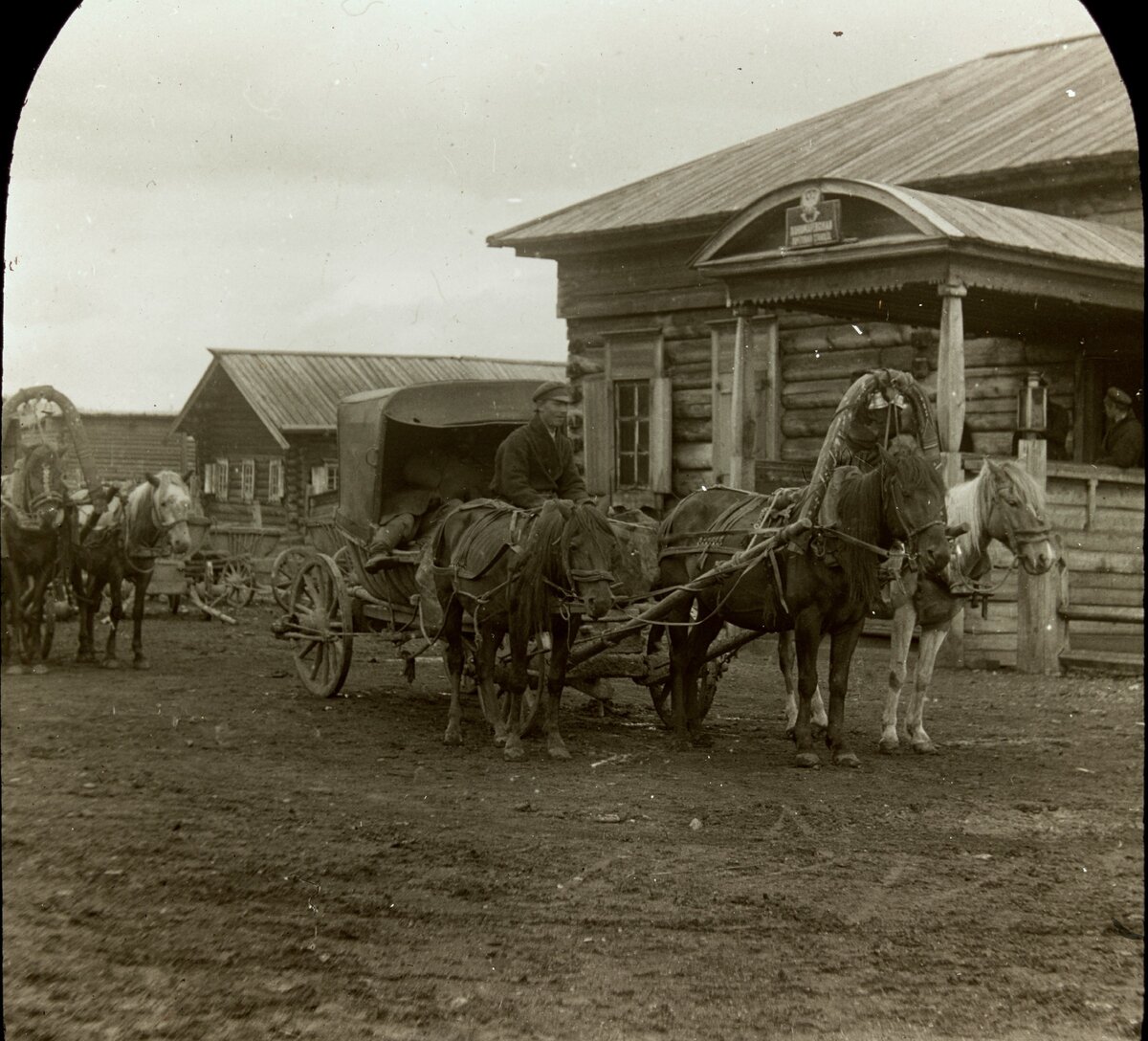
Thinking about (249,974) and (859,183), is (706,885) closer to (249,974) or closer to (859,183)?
(249,974)

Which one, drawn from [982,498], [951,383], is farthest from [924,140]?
[982,498]

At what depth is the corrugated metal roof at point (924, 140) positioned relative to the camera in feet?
45.9

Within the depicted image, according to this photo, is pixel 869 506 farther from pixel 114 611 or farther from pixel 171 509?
pixel 114 611

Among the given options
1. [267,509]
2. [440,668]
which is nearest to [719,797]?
[440,668]

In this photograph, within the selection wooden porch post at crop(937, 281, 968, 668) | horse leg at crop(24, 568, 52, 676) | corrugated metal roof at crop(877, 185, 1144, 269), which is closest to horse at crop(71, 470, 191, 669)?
horse leg at crop(24, 568, 52, 676)

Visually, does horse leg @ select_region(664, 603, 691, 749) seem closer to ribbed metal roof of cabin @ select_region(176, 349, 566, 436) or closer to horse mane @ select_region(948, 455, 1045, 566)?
horse mane @ select_region(948, 455, 1045, 566)

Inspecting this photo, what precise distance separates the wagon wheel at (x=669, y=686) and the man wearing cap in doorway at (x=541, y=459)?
1.15m

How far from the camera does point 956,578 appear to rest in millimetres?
9133

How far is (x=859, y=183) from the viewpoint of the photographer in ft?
39.1

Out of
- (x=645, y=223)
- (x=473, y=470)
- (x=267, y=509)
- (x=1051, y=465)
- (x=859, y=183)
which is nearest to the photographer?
(x=473, y=470)

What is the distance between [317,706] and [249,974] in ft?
19.3

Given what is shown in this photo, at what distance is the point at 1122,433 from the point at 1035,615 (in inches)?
93.9

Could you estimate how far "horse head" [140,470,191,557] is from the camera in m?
12.1

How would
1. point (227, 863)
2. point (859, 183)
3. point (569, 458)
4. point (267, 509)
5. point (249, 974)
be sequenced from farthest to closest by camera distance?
point (267, 509)
point (859, 183)
point (569, 458)
point (227, 863)
point (249, 974)
